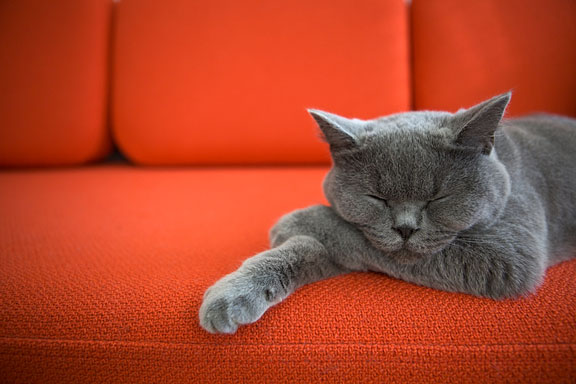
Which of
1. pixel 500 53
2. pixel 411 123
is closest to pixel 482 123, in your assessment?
pixel 411 123

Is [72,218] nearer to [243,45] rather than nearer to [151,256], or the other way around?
[151,256]

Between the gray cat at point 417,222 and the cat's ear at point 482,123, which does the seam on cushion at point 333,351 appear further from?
the cat's ear at point 482,123

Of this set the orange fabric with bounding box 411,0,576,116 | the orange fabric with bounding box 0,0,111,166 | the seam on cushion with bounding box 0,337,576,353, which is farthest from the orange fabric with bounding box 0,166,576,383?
the orange fabric with bounding box 0,0,111,166

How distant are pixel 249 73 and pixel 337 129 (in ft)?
3.32

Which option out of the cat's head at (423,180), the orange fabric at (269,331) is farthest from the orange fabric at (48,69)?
the cat's head at (423,180)

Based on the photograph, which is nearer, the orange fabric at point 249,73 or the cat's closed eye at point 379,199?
the cat's closed eye at point 379,199

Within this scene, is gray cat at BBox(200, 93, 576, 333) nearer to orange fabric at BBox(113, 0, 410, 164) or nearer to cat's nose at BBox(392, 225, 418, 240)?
cat's nose at BBox(392, 225, 418, 240)

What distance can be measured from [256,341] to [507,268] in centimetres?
46

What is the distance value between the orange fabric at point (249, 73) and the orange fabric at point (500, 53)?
0.14 metres

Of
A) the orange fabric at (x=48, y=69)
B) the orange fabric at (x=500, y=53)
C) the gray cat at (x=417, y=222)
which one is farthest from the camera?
the orange fabric at (x=48, y=69)

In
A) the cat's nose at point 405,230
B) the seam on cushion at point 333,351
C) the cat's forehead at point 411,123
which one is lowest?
the seam on cushion at point 333,351

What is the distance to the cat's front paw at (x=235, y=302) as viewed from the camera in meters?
0.53

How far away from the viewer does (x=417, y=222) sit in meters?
0.63

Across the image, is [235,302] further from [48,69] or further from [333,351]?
[48,69]
